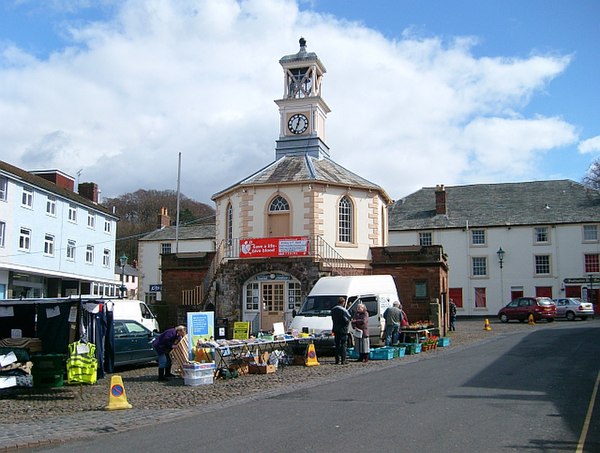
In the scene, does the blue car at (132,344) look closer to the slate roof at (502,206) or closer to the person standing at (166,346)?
the person standing at (166,346)

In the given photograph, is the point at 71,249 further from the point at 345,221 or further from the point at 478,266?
the point at 478,266

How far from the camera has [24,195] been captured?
128 ft

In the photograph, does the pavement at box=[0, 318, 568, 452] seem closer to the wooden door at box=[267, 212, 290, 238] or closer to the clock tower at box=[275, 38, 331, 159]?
the wooden door at box=[267, 212, 290, 238]

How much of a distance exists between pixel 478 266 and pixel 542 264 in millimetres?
4679

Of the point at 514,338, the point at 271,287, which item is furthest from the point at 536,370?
the point at 271,287

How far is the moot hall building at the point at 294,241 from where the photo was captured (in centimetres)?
2878

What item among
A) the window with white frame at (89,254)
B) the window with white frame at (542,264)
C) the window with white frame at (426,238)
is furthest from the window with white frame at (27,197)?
the window with white frame at (542,264)

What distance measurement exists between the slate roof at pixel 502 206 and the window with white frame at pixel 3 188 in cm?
2902

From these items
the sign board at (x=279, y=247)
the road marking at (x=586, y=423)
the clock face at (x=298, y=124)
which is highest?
the clock face at (x=298, y=124)

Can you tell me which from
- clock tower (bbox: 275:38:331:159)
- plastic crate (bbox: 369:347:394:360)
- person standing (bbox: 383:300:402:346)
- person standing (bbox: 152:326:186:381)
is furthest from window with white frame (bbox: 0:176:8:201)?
plastic crate (bbox: 369:347:394:360)

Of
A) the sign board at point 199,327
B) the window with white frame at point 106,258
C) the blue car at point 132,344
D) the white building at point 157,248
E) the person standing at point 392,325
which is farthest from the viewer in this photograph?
the white building at point 157,248

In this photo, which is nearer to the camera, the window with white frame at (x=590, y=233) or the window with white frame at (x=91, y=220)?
the window with white frame at (x=91, y=220)

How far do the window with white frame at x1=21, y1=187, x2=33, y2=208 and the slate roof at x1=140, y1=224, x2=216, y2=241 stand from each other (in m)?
18.4

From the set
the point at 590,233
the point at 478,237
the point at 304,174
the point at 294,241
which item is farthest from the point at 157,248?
the point at 590,233
